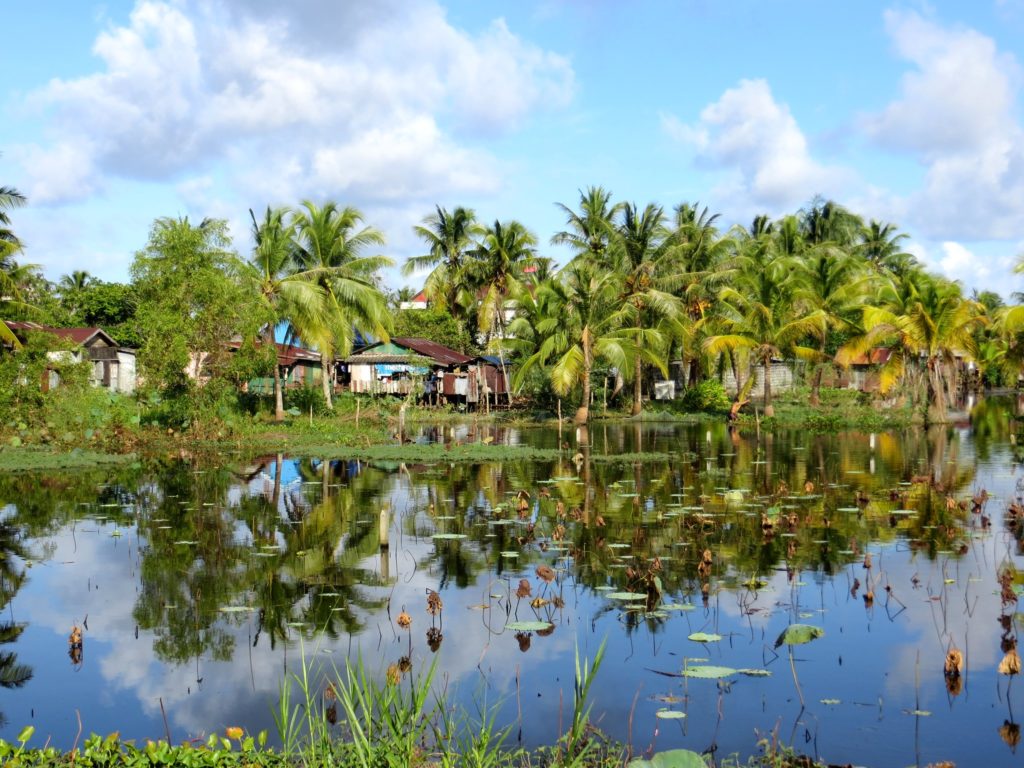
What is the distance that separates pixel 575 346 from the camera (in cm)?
3572

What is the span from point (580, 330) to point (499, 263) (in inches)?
407

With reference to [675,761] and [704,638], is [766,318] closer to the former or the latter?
[704,638]

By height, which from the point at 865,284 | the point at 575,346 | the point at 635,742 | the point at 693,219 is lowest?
the point at 635,742

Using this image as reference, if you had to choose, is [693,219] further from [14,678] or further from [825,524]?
[14,678]

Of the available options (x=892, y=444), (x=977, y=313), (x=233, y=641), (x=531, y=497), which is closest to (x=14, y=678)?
(x=233, y=641)

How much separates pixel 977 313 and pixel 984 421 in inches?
165

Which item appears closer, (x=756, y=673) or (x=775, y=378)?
(x=756, y=673)

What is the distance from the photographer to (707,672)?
23.8 ft

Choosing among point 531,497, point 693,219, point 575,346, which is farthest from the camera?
point 693,219

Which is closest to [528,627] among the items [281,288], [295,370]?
[281,288]

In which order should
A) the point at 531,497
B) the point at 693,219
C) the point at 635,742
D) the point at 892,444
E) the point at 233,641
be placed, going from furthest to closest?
the point at 693,219
the point at 892,444
the point at 531,497
the point at 233,641
the point at 635,742

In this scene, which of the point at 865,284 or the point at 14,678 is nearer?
the point at 14,678

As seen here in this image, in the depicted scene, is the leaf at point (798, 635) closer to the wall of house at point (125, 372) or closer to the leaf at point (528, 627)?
the leaf at point (528, 627)

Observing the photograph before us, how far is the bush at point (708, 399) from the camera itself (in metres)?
41.5
